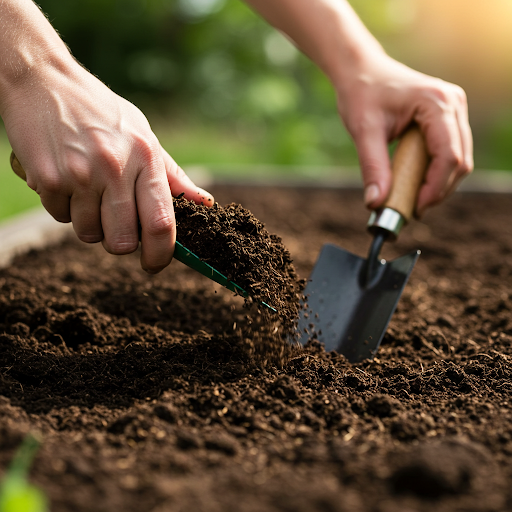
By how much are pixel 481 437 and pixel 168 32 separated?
24.7ft

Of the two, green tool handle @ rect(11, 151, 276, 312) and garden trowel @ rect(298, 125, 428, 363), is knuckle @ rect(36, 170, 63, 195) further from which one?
garden trowel @ rect(298, 125, 428, 363)

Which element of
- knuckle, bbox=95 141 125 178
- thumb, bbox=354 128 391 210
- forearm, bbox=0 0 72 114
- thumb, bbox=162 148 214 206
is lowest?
knuckle, bbox=95 141 125 178

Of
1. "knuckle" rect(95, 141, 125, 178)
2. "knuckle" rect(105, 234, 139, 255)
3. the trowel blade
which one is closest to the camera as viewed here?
"knuckle" rect(95, 141, 125, 178)

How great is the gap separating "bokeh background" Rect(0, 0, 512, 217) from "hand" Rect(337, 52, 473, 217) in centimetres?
324

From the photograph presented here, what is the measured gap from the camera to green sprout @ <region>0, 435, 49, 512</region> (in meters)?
0.88

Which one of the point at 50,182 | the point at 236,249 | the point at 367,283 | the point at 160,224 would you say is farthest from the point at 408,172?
the point at 50,182

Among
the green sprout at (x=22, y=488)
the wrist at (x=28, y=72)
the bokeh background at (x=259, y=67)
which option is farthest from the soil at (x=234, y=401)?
the bokeh background at (x=259, y=67)

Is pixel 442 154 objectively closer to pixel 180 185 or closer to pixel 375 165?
pixel 375 165

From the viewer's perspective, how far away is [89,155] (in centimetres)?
144

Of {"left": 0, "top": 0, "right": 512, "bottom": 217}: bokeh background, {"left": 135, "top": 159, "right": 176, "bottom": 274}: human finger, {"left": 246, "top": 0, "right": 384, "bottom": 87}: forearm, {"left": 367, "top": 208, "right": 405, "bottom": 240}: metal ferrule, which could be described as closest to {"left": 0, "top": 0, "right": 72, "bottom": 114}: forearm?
{"left": 135, "top": 159, "right": 176, "bottom": 274}: human finger

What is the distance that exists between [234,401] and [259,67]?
20.2 ft

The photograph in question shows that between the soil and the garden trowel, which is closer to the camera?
the soil

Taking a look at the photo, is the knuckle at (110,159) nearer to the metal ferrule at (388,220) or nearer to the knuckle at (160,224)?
the knuckle at (160,224)

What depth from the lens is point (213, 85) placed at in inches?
282
